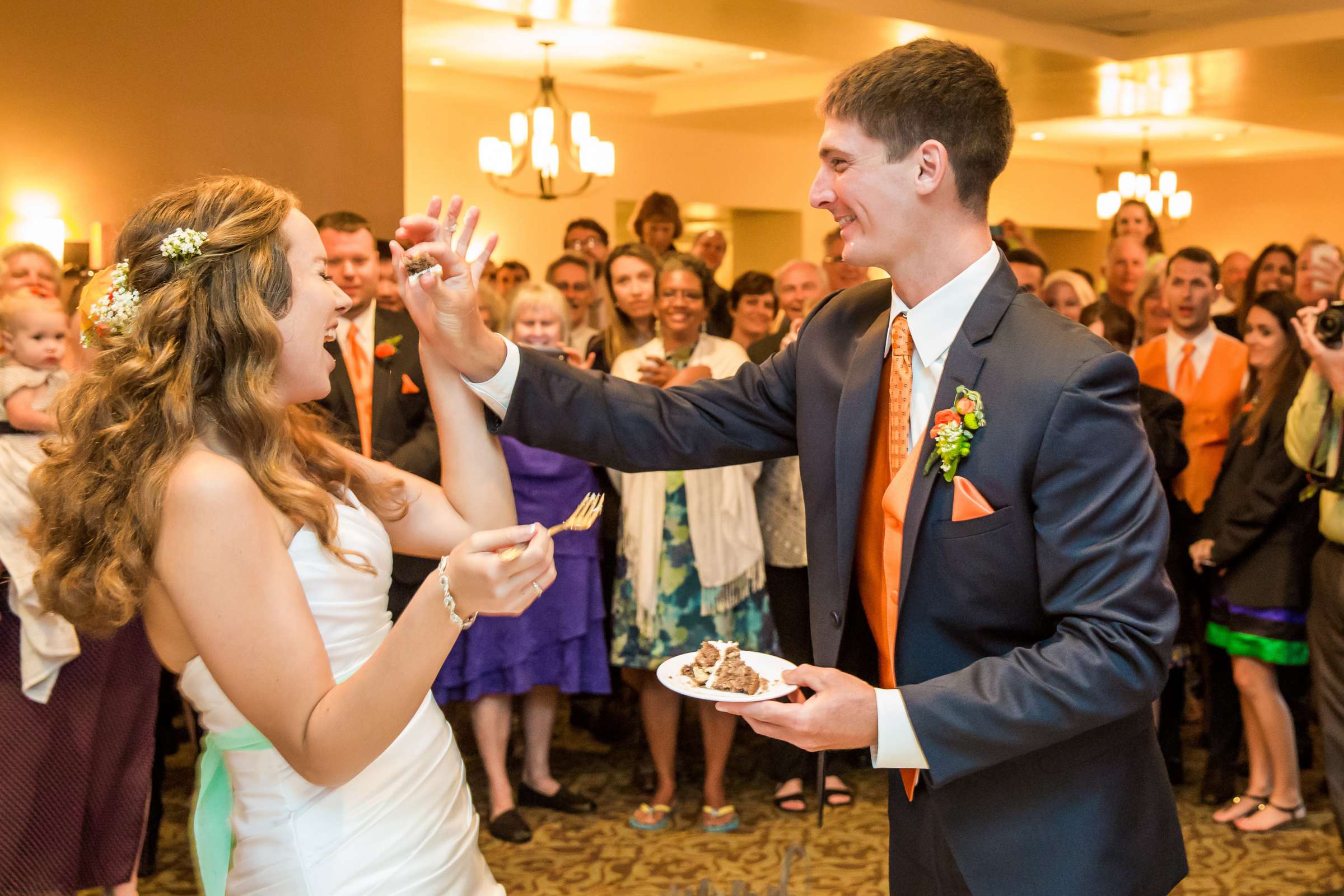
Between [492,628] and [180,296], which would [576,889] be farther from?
[180,296]

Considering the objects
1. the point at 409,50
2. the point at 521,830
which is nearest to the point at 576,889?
the point at 521,830

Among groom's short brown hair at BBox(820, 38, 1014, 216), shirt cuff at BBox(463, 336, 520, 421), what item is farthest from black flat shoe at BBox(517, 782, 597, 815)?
groom's short brown hair at BBox(820, 38, 1014, 216)

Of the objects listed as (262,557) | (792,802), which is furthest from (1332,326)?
(262,557)

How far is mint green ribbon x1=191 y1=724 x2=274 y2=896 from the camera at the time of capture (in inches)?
72.1

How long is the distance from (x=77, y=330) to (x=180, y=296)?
256 cm

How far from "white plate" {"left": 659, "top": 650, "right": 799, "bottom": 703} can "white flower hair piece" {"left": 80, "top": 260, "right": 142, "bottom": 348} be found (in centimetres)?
92

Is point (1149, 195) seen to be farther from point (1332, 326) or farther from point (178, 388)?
point (178, 388)

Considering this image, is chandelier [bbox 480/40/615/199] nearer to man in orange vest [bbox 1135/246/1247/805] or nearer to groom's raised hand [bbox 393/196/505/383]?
A: man in orange vest [bbox 1135/246/1247/805]

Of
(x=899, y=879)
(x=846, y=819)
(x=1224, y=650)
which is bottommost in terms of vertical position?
(x=846, y=819)

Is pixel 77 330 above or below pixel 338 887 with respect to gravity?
above

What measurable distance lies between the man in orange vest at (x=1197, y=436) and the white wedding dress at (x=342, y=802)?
3.33 meters

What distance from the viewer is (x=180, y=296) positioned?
1691 mm

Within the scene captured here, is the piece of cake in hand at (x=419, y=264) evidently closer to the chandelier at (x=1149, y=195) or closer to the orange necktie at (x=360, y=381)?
the orange necktie at (x=360, y=381)

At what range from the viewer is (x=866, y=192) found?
1778mm
